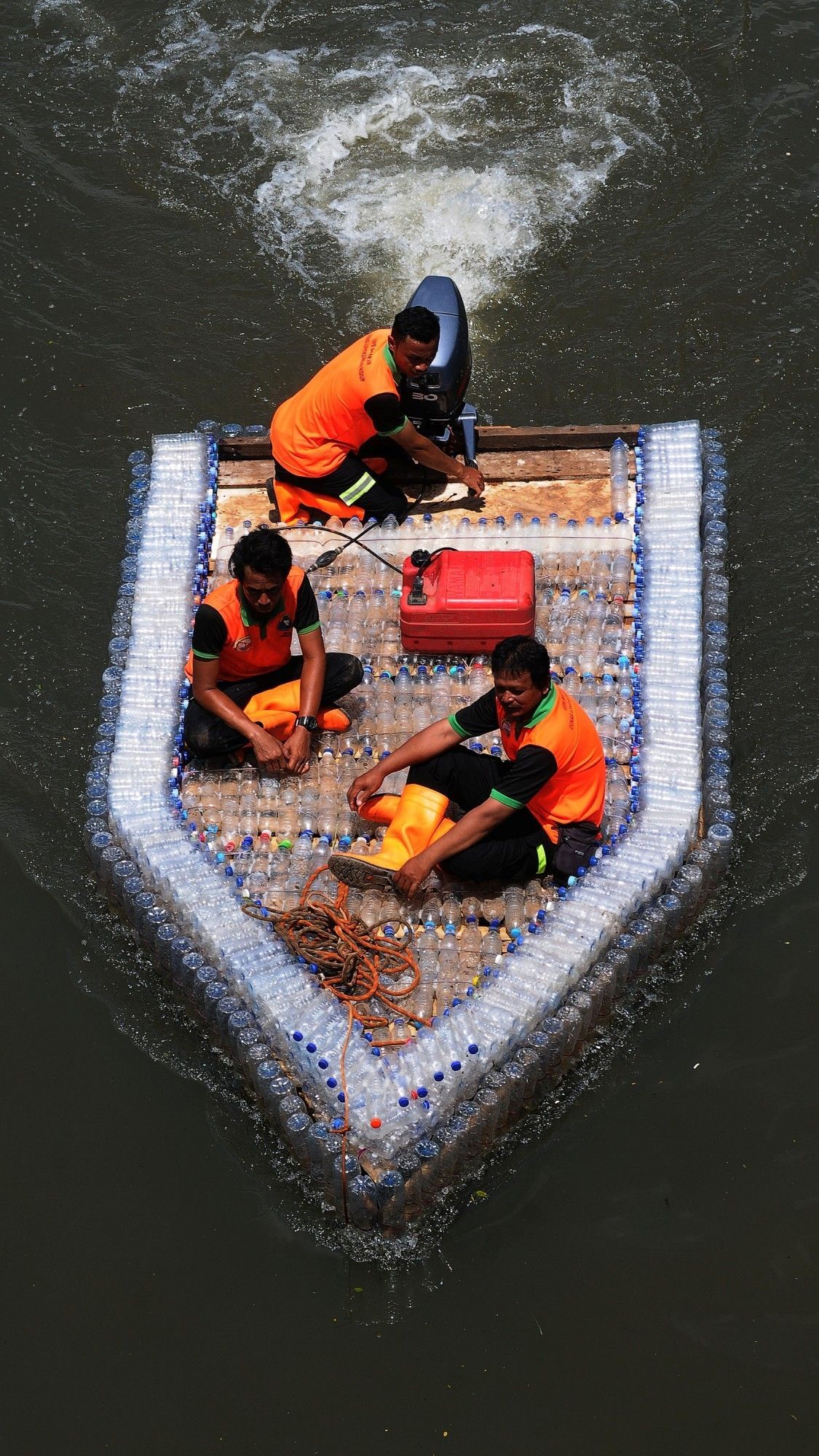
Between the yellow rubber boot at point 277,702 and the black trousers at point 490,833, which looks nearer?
the black trousers at point 490,833

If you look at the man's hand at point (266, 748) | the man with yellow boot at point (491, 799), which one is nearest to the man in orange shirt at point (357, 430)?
the man's hand at point (266, 748)

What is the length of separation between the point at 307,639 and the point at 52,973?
1809 millimetres

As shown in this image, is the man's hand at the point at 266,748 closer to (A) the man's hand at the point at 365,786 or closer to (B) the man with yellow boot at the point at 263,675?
(B) the man with yellow boot at the point at 263,675

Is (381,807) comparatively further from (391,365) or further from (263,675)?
(391,365)

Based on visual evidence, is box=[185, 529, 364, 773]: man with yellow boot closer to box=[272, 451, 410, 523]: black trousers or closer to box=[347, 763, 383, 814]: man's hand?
box=[347, 763, 383, 814]: man's hand

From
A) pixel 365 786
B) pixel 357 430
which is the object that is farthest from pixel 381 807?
pixel 357 430

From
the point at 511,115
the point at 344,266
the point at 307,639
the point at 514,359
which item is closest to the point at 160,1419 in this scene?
the point at 307,639

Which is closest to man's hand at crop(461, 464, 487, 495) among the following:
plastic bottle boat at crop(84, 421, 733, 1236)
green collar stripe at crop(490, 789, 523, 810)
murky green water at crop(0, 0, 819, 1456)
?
plastic bottle boat at crop(84, 421, 733, 1236)

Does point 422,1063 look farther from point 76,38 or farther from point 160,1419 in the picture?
point 76,38

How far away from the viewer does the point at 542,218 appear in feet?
34.4

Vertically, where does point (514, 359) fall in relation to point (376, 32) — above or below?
below

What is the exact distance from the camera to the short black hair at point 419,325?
740 centimetres

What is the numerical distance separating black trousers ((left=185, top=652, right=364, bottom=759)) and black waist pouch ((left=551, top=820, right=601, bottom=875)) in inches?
50.0

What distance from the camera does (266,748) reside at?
6.88 meters
